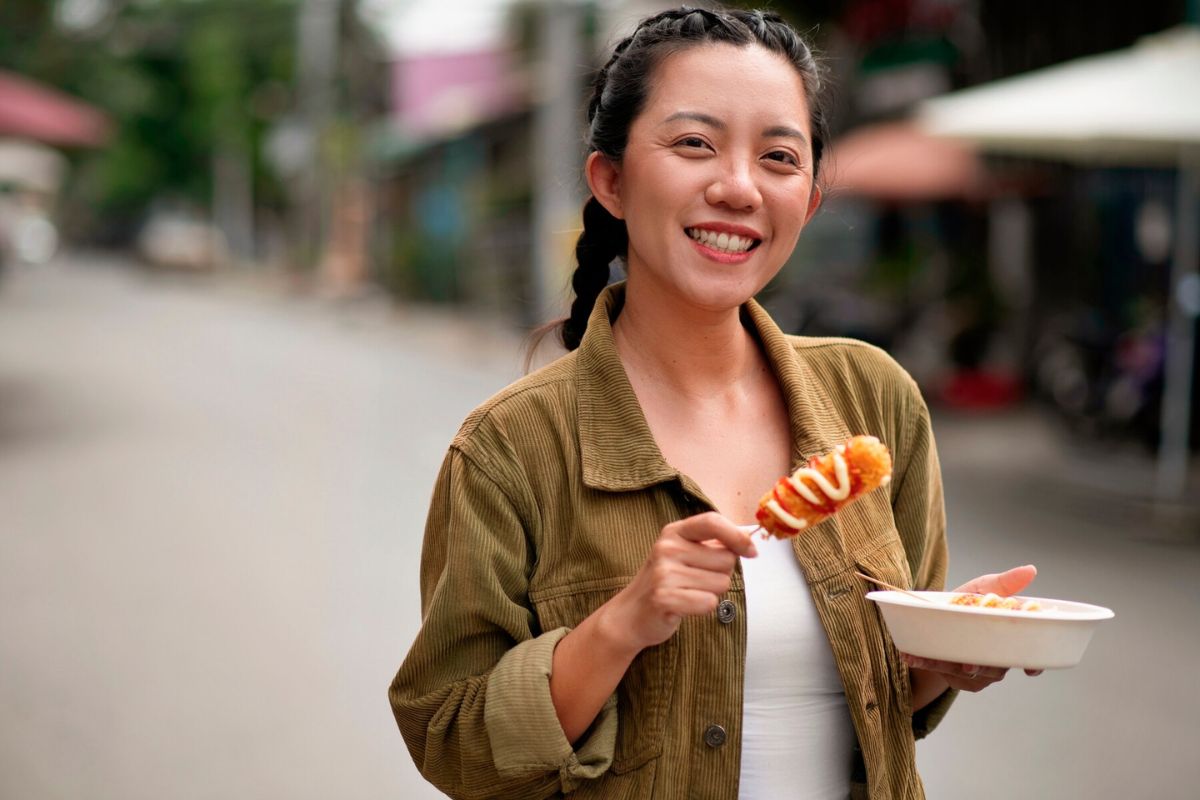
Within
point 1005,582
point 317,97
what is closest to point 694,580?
point 1005,582

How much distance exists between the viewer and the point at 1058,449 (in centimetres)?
1163

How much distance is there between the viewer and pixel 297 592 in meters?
6.93

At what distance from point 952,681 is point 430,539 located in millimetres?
776

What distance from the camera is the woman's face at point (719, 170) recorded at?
1.88 metres

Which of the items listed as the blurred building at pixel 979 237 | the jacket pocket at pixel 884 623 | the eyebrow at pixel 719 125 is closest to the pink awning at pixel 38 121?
the blurred building at pixel 979 237

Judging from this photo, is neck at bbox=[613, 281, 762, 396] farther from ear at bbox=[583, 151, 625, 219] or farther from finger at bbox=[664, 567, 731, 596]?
finger at bbox=[664, 567, 731, 596]

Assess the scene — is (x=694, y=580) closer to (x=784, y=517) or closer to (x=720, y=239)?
(x=784, y=517)

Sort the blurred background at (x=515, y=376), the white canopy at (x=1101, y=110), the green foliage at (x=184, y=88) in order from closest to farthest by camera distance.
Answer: the blurred background at (x=515, y=376)
the white canopy at (x=1101, y=110)
the green foliage at (x=184, y=88)

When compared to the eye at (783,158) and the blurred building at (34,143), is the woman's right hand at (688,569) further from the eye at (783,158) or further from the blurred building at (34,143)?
the blurred building at (34,143)

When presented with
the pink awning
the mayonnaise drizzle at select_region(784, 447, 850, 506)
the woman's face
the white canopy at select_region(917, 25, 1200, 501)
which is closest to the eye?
the woman's face

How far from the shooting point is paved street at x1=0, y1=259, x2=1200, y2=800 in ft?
15.6

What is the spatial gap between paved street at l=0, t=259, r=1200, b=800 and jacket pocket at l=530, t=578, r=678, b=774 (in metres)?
2.93

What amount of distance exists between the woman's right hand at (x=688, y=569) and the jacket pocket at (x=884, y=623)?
37 cm

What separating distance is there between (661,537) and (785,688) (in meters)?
0.37
